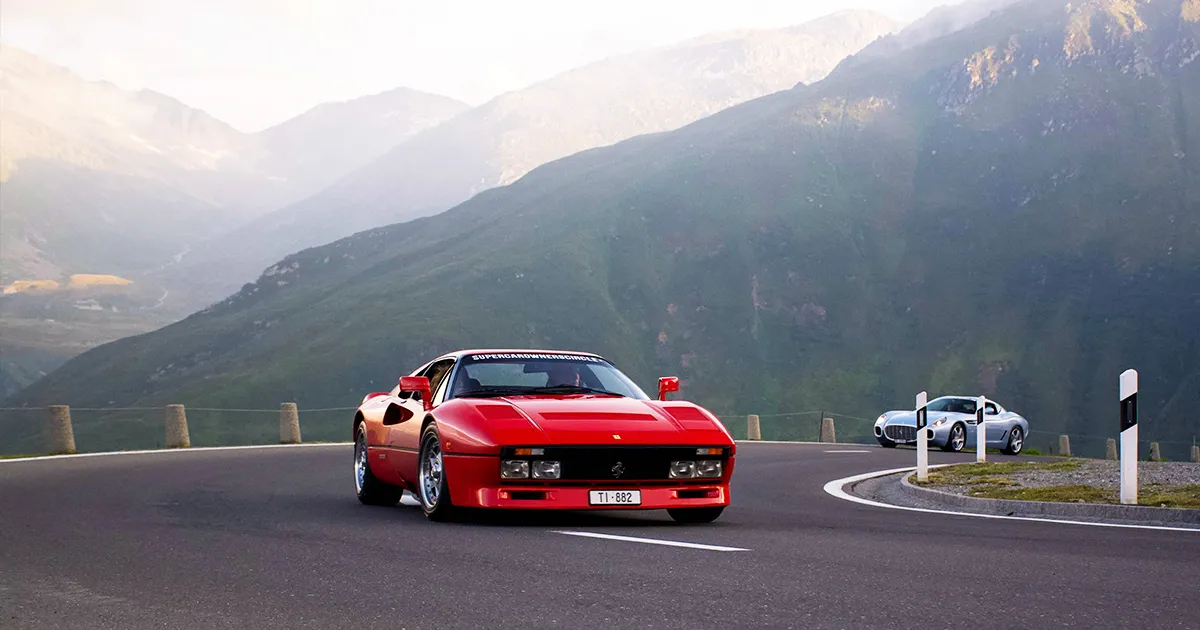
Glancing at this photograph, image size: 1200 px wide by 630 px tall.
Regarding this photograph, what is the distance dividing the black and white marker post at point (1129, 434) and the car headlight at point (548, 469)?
539 cm

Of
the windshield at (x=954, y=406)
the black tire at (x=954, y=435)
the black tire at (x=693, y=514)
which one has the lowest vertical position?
the black tire at (x=954, y=435)

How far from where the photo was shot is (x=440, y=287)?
173 metres

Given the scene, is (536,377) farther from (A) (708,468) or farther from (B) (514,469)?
(A) (708,468)

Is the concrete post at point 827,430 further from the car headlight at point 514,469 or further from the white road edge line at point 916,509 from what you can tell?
the car headlight at point 514,469

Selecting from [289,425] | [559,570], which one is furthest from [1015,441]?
[559,570]

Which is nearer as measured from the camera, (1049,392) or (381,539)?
(381,539)

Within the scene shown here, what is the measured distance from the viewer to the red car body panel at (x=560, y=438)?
997 centimetres

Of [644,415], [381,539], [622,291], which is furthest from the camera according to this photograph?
[622,291]

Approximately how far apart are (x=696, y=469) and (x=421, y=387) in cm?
252

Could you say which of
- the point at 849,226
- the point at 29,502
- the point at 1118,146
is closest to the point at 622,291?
the point at 849,226

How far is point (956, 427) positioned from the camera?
112 ft

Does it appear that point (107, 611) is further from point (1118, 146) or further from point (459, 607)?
point (1118, 146)

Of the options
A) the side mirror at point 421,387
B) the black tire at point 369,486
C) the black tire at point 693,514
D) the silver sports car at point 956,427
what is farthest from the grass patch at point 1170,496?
the silver sports car at point 956,427

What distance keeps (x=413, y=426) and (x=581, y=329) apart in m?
149
